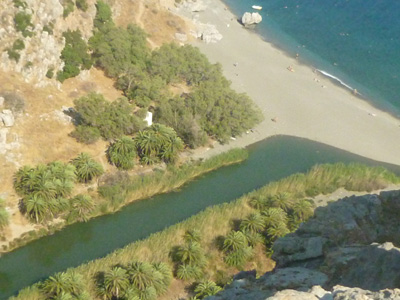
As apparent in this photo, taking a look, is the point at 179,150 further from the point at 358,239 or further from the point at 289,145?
the point at 358,239

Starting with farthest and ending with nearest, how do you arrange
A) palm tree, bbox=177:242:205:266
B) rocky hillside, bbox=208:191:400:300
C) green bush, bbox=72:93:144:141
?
1. green bush, bbox=72:93:144:141
2. palm tree, bbox=177:242:205:266
3. rocky hillside, bbox=208:191:400:300

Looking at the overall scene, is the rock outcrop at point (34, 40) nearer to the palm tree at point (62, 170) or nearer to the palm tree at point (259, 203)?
the palm tree at point (62, 170)

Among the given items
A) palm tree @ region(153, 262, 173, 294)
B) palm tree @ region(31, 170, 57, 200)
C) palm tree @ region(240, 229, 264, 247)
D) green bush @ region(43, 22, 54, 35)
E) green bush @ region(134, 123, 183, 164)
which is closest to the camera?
palm tree @ region(153, 262, 173, 294)

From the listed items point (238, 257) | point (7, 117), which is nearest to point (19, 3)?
point (7, 117)

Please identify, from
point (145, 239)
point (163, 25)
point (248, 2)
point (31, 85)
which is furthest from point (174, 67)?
point (248, 2)

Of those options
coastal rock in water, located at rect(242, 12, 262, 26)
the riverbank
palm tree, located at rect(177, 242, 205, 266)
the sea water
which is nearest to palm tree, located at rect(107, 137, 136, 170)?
the riverbank

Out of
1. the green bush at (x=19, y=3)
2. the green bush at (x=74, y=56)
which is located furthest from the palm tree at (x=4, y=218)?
the green bush at (x=19, y=3)

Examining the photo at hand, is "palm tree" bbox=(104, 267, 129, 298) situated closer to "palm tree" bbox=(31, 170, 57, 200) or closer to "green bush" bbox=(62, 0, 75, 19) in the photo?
"palm tree" bbox=(31, 170, 57, 200)
